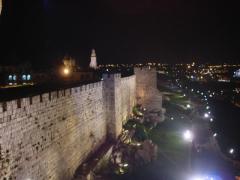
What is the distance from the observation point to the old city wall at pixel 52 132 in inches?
302

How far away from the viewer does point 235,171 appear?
16906 mm

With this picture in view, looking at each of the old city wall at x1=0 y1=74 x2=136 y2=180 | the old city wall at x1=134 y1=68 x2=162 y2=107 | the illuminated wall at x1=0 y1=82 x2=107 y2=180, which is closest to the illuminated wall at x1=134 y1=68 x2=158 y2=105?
the old city wall at x1=134 y1=68 x2=162 y2=107

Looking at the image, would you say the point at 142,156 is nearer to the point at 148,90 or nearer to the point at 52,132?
the point at 52,132

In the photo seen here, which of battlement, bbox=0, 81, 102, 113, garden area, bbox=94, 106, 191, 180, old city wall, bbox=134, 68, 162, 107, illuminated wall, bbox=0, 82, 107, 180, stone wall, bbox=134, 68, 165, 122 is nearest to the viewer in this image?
battlement, bbox=0, 81, 102, 113

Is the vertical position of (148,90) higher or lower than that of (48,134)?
lower

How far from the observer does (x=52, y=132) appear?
10.3m

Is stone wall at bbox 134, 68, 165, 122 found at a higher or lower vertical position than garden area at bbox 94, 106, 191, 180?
higher

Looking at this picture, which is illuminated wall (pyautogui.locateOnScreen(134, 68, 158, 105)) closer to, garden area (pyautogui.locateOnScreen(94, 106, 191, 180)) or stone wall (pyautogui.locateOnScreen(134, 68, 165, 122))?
stone wall (pyautogui.locateOnScreen(134, 68, 165, 122))

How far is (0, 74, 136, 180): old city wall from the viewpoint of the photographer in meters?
7.68

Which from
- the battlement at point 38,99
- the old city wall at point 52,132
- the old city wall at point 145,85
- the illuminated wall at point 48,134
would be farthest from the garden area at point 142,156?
the old city wall at point 145,85

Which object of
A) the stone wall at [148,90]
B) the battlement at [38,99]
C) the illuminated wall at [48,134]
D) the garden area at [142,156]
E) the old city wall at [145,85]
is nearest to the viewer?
the battlement at [38,99]

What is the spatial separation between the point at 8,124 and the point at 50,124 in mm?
2604

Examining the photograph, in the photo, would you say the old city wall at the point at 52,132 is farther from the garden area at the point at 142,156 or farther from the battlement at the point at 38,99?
the garden area at the point at 142,156

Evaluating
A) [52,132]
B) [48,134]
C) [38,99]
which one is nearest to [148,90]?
[52,132]
